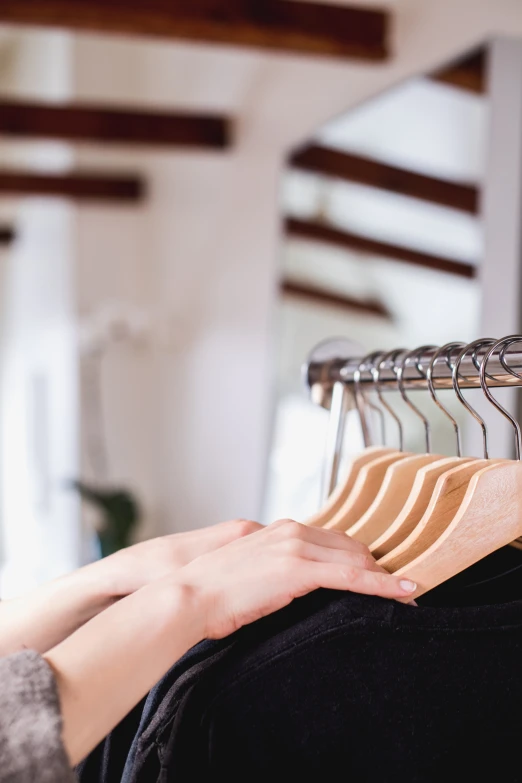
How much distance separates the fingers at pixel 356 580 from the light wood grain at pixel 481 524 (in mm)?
30

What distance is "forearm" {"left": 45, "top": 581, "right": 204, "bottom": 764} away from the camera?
590mm

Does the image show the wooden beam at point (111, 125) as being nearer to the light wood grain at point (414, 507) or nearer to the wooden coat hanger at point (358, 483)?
the wooden coat hanger at point (358, 483)

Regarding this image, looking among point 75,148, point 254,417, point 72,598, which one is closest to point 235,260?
point 254,417

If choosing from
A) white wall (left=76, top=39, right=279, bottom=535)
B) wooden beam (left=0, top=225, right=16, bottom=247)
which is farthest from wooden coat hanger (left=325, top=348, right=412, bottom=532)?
wooden beam (left=0, top=225, right=16, bottom=247)

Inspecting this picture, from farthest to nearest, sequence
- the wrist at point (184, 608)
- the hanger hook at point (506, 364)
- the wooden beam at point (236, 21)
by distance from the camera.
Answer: the wooden beam at point (236, 21) < the hanger hook at point (506, 364) < the wrist at point (184, 608)

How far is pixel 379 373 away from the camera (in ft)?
3.27

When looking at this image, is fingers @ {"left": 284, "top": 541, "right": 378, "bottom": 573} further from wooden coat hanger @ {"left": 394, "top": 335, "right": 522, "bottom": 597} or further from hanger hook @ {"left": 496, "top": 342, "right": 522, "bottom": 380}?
hanger hook @ {"left": 496, "top": 342, "right": 522, "bottom": 380}

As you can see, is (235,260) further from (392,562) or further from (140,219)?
(392,562)

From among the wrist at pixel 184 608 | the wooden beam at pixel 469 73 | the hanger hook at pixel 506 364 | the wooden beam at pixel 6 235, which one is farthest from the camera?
the wooden beam at pixel 6 235

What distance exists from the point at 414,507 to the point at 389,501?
0.07 m

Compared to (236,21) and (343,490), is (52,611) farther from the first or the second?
(236,21)

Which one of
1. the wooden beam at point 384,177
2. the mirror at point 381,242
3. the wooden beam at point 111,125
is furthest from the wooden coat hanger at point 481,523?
the wooden beam at point 111,125

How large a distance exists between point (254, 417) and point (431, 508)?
2.27 metres

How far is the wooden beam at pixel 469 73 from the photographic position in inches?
71.3
